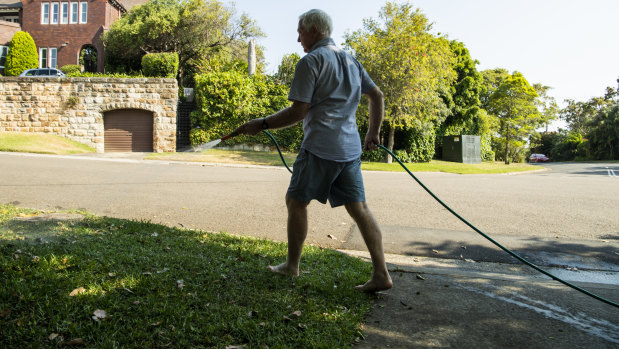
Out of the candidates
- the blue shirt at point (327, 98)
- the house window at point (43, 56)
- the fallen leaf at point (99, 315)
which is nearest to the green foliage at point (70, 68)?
the house window at point (43, 56)

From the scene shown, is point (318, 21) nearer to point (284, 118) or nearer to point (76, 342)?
point (284, 118)

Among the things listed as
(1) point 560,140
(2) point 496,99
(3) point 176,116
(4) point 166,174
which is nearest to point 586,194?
(4) point 166,174

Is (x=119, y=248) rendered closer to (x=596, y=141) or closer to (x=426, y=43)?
(x=426, y=43)

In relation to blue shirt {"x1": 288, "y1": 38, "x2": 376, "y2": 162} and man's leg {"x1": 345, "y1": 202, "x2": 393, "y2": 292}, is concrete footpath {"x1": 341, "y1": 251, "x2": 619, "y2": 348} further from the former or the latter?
blue shirt {"x1": 288, "y1": 38, "x2": 376, "y2": 162}

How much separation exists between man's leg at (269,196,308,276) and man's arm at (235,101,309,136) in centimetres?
55

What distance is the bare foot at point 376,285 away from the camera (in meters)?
3.09

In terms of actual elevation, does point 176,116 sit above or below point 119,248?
above

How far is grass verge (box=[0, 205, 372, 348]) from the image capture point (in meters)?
2.25

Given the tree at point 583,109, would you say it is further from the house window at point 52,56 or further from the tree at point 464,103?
the house window at point 52,56

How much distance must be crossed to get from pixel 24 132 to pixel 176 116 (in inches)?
271

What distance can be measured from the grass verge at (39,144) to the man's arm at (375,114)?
1636 cm

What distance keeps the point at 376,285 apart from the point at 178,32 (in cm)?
2773

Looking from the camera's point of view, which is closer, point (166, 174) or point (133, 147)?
point (166, 174)

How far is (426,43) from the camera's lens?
1869 cm
